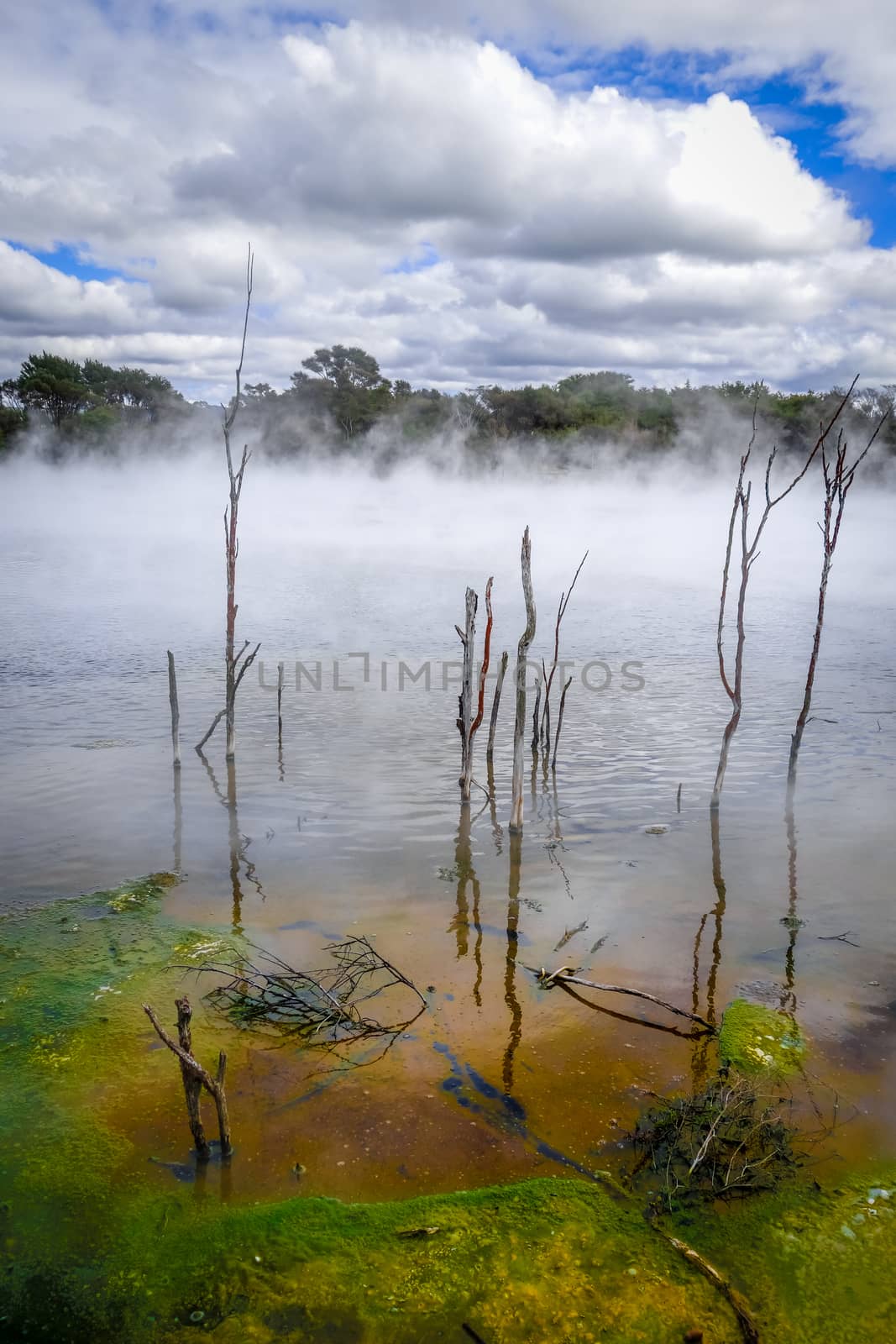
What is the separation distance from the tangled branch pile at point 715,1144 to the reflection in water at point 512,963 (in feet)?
2.42

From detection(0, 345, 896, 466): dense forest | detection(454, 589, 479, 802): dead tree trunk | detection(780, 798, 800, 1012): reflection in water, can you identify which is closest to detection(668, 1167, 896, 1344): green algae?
detection(780, 798, 800, 1012): reflection in water

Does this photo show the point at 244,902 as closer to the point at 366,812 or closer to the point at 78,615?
the point at 366,812

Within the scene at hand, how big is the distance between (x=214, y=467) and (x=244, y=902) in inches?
2313

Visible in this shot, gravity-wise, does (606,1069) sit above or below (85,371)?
below

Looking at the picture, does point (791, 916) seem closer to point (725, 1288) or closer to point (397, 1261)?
point (725, 1288)

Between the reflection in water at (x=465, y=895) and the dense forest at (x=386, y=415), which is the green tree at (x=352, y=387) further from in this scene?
the reflection in water at (x=465, y=895)

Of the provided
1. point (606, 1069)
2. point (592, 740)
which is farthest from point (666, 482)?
point (606, 1069)

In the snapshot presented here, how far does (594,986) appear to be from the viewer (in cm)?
470

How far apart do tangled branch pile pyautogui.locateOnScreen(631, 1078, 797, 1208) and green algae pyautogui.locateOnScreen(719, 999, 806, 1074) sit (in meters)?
0.30

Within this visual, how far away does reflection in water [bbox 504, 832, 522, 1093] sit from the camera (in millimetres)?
4376

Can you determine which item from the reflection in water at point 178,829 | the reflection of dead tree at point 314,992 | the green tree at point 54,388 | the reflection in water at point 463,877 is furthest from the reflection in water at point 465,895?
the green tree at point 54,388

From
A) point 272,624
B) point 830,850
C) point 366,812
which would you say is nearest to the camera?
point 830,850

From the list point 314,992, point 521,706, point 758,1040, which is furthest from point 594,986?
point 521,706

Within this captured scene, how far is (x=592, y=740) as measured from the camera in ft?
33.9
